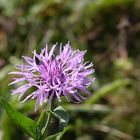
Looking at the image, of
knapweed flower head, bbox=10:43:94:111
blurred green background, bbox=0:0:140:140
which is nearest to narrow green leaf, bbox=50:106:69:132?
knapweed flower head, bbox=10:43:94:111

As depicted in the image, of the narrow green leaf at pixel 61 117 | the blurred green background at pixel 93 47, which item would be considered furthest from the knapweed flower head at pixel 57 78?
the blurred green background at pixel 93 47

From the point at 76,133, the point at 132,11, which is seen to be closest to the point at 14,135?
the point at 76,133

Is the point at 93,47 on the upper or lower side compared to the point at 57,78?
upper

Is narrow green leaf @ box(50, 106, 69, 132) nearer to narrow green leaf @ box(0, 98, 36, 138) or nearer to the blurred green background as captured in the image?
narrow green leaf @ box(0, 98, 36, 138)

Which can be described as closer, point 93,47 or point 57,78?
point 57,78

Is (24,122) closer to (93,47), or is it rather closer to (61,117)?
(61,117)

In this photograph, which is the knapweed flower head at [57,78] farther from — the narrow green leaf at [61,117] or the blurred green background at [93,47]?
the blurred green background at [93,47]

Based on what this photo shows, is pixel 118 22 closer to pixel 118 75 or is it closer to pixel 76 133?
pixel 118 75

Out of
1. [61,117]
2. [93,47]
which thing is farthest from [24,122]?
[93,47]
